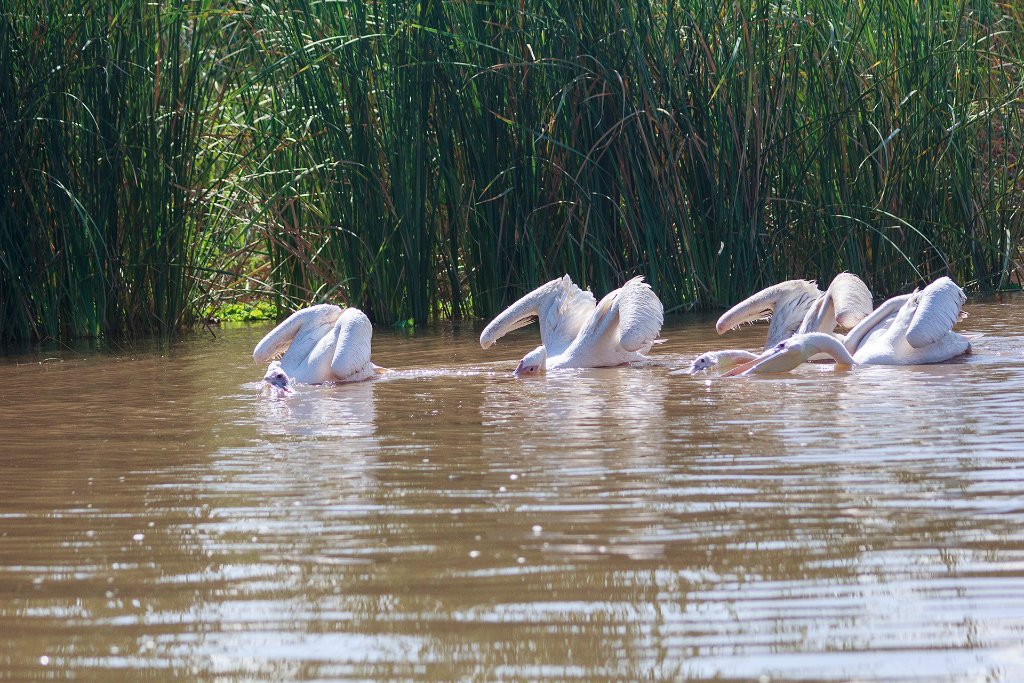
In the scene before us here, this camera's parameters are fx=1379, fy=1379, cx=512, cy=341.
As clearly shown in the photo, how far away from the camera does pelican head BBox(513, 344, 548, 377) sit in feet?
22.0

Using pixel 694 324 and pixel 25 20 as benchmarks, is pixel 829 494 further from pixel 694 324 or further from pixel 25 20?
pixel 25 20

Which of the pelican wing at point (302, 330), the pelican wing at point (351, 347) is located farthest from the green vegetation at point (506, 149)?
the pelican wing at point (351, 347)

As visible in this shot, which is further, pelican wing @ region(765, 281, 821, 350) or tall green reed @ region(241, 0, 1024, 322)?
tall green reed @ region(241, 0, 1024, 322)

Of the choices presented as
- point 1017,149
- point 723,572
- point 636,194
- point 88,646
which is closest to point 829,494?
point 723,572

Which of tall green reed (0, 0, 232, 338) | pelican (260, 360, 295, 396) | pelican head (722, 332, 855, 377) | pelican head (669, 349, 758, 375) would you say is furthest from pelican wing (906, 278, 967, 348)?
tall green reed (0, 0, 232, 338)

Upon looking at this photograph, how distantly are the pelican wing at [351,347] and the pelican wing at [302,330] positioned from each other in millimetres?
334

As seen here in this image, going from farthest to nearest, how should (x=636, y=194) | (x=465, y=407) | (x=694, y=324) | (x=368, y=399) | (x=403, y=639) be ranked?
(x=636, y=194) < (x=694, y=324) < (x=368, y=399) < (x=465, y=407) < (x=403, y=639)

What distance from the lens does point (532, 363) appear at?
6.71 m

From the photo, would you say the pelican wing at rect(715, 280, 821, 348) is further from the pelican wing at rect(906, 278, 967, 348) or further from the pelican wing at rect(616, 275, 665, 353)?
the pelican wing at rect(906, 278, 967, 348)

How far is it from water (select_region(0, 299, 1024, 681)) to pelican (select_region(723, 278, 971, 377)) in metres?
0.76

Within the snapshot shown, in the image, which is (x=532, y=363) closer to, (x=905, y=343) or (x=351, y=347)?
Result: (x=351, y=347)

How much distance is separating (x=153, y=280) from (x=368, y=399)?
4461 millimetres

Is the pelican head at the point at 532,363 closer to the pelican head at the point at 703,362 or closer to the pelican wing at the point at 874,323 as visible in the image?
the pelican head at the point at 703,362

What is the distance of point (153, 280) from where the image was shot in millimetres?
9961
